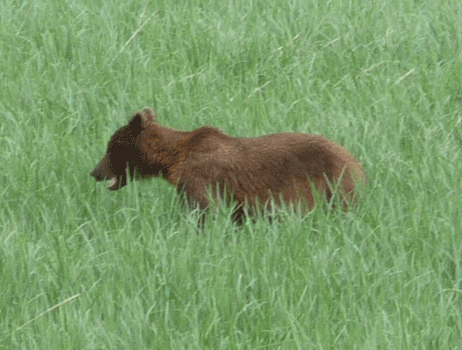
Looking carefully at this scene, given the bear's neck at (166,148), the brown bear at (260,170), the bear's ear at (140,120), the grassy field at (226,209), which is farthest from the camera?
the bear's ear at (140,120)

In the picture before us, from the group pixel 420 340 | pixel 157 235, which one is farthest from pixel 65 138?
pixel 420 340

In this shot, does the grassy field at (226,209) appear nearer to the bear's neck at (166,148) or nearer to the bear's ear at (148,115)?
the bear's neck at (166,148)

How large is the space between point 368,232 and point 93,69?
2.68 m

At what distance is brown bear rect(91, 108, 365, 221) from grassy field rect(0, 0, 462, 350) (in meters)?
0.12

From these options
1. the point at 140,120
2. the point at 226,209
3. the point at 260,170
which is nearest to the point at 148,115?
the point at 140,120

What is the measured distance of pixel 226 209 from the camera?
5.13 m

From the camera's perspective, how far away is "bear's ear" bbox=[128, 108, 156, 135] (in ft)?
18.5

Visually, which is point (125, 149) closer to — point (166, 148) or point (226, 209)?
point (166, 148)

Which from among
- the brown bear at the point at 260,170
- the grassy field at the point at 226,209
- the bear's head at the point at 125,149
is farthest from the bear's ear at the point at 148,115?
the grassy field at the point at 226,209

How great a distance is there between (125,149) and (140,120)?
178 millimetres

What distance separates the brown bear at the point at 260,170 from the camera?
5227mm

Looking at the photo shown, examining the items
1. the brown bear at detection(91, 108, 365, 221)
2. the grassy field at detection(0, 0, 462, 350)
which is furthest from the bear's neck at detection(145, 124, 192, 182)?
the grassy field at detection(0, 0, 462, 350)

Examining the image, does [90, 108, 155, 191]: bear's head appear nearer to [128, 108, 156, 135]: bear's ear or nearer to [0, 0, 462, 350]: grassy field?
[128, 108, 156, 135]: bear's ear

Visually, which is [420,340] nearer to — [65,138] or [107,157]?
[107,157]
